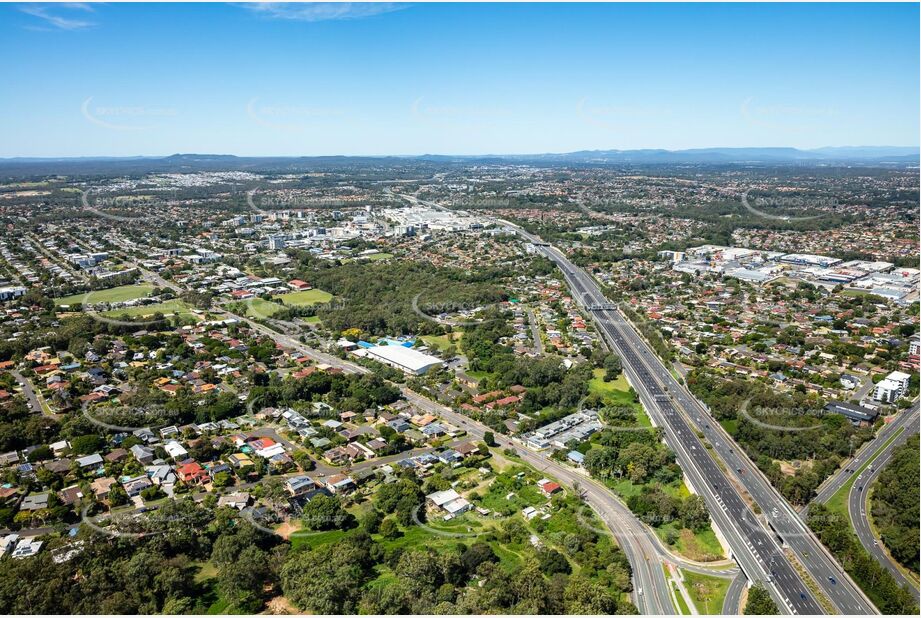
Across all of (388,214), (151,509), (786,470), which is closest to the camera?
(151,509)

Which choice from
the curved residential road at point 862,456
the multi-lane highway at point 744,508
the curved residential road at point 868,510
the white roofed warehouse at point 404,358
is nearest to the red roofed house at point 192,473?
the white roofed warehouse at point 404,358

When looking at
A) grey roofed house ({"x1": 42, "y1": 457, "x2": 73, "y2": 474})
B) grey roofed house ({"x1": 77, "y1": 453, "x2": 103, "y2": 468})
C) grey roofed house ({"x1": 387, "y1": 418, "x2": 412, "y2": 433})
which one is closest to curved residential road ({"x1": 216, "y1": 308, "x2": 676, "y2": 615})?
grey roofed house ({"x1": 387, "y1": 418, "x2": 412, "y2": 433})

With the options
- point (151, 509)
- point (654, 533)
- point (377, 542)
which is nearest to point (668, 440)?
point (654, 533)

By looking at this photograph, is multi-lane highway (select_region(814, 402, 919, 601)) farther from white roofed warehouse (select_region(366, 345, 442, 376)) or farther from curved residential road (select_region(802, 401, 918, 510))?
white roofed warehouse (select_region(366, 345, 442, 376))

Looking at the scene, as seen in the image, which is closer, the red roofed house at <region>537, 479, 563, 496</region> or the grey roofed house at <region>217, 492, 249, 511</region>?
the grey roofed house at <region>217, 492, 249, 511</region>

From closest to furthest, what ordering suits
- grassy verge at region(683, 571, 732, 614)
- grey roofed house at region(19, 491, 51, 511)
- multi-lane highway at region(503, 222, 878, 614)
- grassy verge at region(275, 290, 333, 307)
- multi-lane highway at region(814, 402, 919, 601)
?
1. grassy verge at region(683, 571, 732, 614)
2. multi-lane highway at region(503, 222, 878, 614)
3. multi-lane highway at region(814, 402, 919, 601)
4. grey roofed house at region(19, 491, 51, 511)
5. grassy verge at region(275, 290, 333, 307)

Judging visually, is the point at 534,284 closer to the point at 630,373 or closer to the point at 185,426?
the point at 630,373
